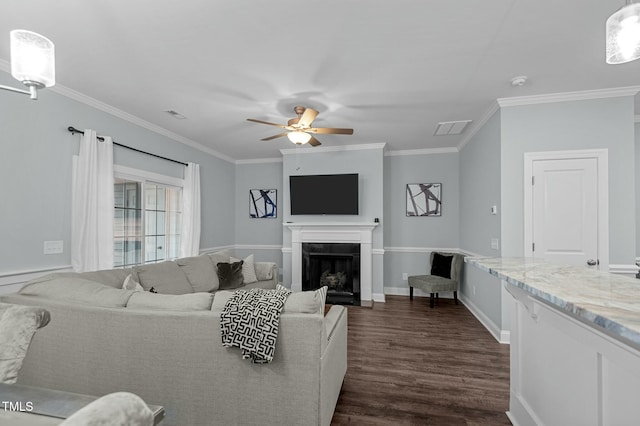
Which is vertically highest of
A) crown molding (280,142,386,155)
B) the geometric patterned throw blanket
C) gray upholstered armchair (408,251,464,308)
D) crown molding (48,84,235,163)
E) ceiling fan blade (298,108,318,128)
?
crown molding (48,84,235,163)

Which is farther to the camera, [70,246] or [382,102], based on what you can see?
[382,102]

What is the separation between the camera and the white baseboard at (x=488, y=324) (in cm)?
351

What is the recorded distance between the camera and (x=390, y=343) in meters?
3.50

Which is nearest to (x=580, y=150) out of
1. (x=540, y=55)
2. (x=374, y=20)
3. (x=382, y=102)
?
(x=540, y=55)

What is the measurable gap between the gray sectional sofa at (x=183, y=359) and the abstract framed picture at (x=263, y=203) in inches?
178

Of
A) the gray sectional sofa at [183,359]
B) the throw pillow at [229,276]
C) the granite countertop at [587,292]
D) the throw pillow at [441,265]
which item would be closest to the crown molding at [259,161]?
the throw pillow at [229,276]

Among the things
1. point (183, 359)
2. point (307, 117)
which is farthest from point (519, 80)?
point (183, 359)

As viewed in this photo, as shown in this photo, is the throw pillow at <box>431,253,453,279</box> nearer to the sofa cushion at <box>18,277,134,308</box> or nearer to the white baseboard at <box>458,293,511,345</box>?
the white baseboard at <box>458,293,511,345</box>

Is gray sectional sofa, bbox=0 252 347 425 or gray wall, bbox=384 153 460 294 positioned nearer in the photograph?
gray sectional sofa, bbox=0 252 347 425

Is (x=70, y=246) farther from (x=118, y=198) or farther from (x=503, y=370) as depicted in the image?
(x=503, y=370)

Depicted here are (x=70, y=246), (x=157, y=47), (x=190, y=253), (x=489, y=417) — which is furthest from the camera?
(x=190, y=253)

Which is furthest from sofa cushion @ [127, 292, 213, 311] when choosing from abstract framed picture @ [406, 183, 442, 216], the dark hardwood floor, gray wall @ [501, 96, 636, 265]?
abstract framed picture @ [406, 183, 442, 216]

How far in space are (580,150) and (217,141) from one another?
5.10m

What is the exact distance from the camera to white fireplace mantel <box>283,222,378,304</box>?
5.38m
